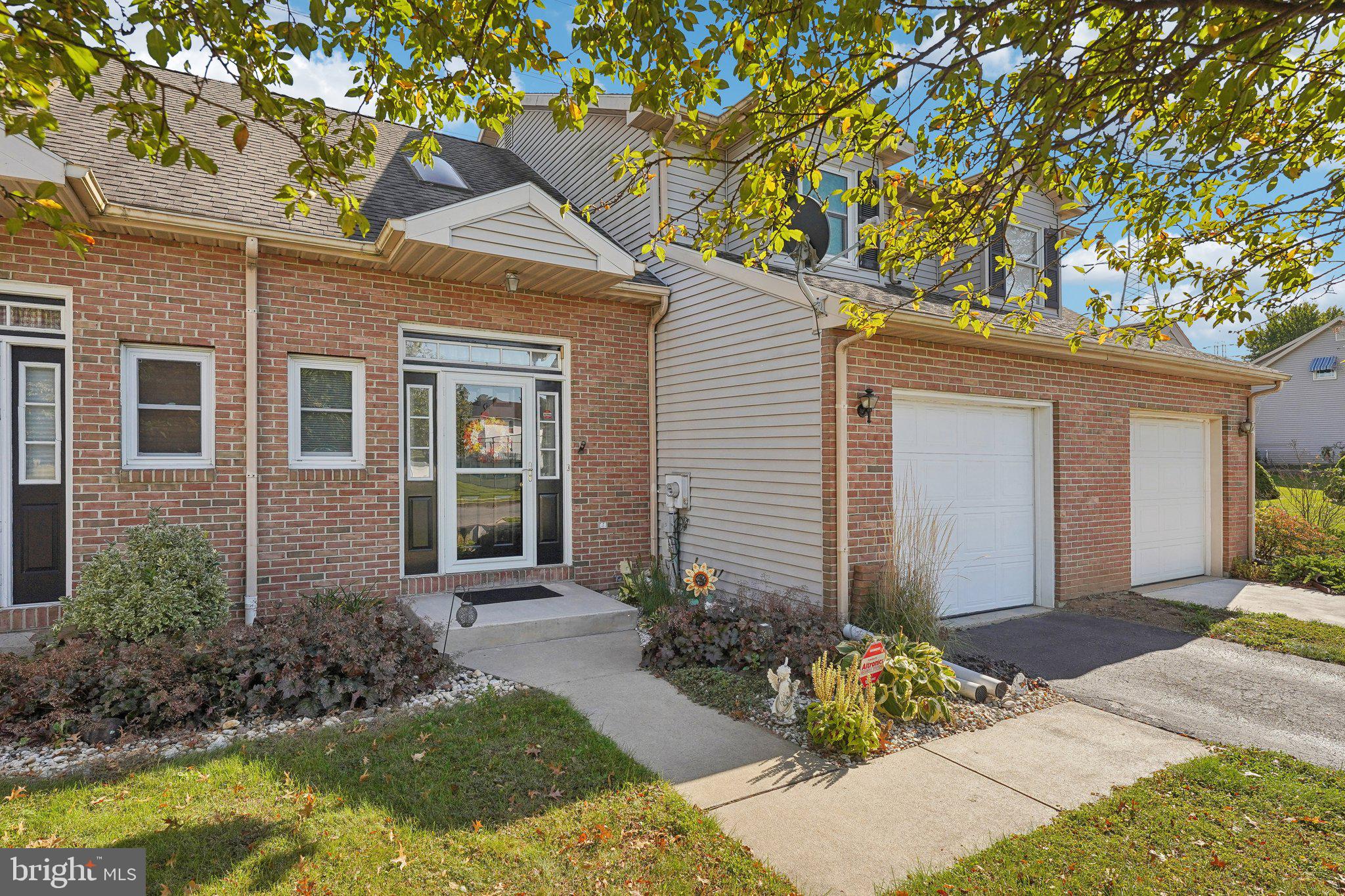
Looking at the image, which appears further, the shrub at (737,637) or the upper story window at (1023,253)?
the upper story window at (1023,253)

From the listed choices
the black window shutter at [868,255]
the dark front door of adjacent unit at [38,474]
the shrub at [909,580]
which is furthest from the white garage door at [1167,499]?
the dark front door of adjacent unit at [38,474]

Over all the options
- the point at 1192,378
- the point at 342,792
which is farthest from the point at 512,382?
the point at 1192,378

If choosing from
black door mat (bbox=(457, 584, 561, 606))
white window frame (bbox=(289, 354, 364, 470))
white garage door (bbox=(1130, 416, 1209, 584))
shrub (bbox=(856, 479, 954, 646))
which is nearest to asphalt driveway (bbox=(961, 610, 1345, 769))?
shrub (bbox=(856, 479, 954, 646))

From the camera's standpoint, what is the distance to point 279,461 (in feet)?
20.6

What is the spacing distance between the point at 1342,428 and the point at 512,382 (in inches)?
1252

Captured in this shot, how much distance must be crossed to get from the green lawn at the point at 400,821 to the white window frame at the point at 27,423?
3.13m

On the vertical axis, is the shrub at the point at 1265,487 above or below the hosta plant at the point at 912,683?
above

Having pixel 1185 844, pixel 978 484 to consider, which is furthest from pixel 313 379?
pixel 1185 844

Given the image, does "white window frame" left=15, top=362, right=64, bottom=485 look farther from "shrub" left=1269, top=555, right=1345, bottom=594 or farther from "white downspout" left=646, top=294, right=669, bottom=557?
"shrub" left=1269, top=555, right=1345, bottom=594

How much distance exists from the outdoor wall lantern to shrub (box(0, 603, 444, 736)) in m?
4.04

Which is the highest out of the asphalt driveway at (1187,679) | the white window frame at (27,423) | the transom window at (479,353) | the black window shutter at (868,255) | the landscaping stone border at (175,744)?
the black window shutter at (868,255)

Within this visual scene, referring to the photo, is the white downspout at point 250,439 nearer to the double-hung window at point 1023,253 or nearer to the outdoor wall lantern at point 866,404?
the outdoor wall lantern at point 866,404

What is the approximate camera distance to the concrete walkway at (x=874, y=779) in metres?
3.09

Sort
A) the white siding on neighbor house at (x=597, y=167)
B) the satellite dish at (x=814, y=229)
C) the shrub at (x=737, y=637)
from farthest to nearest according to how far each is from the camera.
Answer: the white siding on neighbor house at (x=597, y=167), the satellite dish at (x=814, y=229), the shrub at (x=737, y=637)
